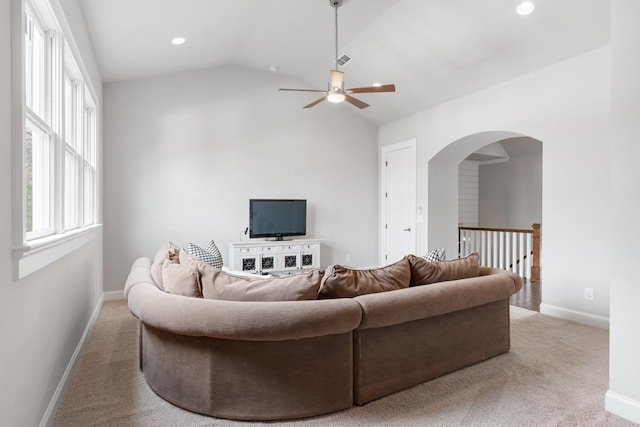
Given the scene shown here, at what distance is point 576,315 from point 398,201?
3103 millimetres

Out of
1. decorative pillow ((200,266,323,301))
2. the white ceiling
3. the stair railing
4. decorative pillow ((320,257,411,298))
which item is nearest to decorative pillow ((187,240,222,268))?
decorative pillow ((200,266,323,301))

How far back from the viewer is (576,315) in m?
3.93

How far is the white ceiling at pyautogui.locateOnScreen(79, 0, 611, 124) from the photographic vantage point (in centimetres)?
348

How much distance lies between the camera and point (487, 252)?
21.4 feet

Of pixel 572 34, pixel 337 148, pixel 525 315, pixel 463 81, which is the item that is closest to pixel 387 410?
pixel 525 315

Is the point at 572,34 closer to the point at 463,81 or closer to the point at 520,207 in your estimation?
the point at 463,81

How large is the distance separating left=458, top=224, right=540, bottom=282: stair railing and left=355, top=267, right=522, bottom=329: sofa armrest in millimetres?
3460

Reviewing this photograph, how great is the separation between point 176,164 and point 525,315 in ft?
16.2

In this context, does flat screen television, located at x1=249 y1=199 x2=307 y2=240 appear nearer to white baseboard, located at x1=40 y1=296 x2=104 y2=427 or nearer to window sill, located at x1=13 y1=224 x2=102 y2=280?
white baseboard, located at x1=40 y1=296 x2=104 y2=427

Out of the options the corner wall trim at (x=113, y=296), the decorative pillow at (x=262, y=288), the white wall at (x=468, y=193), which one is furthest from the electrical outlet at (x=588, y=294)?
the corner wall trim at (x=113, y=296)

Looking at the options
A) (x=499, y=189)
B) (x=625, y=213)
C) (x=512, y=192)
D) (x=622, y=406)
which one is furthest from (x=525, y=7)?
(x=499, y=189)

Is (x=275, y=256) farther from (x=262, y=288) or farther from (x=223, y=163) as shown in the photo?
(x=262, y=288)

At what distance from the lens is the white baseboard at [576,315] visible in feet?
12.2

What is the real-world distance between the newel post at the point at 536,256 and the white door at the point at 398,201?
6.30 feet
